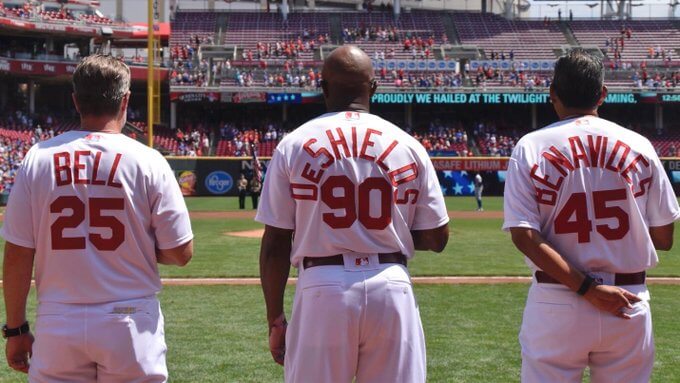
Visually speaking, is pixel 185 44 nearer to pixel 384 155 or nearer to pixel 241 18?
pixel 241 18

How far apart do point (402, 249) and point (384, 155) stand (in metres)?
0.41

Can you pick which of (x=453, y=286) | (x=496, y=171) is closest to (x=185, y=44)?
(x=496, y=171)

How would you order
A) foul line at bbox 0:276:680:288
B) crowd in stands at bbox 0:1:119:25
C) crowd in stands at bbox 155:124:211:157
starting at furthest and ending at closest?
1. crowd in stands at bbox 0:1:119:25
2. crowd in stands at bbox 155:124:211:157
3. foul line at bbox 0:276:680:288

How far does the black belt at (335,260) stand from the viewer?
3639 mm

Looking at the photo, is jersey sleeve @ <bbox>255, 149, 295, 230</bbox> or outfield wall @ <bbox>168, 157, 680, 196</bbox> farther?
outfield wall @ <bbox>168, 157, 680, 196</bbox>

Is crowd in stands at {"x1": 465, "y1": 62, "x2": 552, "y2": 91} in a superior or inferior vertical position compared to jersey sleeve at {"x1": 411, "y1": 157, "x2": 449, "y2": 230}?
superior

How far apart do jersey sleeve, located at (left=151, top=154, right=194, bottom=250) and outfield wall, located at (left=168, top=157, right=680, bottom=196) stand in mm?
33733

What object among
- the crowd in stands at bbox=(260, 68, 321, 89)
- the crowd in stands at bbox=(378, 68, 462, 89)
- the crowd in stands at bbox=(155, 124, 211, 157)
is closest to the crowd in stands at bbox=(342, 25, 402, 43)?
the crowd in stands at bbox=(378, 68, 462, 89)

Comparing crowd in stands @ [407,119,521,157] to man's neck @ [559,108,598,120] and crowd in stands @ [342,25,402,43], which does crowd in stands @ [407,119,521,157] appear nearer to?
crowd in stands @ [342,25,402,43]

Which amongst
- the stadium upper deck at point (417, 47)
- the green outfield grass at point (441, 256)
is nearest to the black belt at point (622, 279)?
the green outfield grass at point (441, 256)

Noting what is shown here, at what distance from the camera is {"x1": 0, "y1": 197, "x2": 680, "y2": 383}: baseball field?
23.6 ft

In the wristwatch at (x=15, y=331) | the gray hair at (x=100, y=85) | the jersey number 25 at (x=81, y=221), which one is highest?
the gray hair at (x=100, y=85)

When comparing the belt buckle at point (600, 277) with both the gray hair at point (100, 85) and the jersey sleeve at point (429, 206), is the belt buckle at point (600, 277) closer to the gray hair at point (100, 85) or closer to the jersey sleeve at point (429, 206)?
the jersey sleeve at point (429, 206)

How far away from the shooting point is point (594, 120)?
388 centimetres
